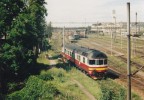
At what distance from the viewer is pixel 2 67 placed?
127 feet

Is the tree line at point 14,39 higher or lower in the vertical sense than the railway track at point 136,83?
higher

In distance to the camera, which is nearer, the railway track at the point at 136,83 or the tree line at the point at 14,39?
the railway track at the point at 136,83

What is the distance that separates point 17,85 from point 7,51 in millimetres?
4941

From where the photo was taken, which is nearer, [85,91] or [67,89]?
[85,91]

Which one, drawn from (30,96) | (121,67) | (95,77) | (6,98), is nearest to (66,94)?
(30,96)

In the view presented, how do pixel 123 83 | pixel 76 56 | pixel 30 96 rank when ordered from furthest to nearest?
pixel 76 56, pixel 123 83, pixel 30 96

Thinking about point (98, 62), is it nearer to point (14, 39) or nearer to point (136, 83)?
point (136, 83)

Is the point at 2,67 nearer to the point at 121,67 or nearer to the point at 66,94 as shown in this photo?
the point at 66,94

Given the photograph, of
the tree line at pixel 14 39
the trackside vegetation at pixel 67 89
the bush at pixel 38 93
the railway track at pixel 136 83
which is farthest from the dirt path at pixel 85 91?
the tree line at pixel 14 39

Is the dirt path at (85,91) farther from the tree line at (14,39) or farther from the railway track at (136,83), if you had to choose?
the tree line at (14,39)

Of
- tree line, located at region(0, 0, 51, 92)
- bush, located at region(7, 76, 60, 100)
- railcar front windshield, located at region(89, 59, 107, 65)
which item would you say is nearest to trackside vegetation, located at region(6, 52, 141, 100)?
bush, located at region(7, 76, 60, 100)

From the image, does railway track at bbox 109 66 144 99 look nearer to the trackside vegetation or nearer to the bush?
the trackside vegetation

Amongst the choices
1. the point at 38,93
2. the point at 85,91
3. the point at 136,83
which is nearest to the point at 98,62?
the point at 136,83

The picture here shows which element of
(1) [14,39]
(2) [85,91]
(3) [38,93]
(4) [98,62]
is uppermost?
(1) [14,39]
